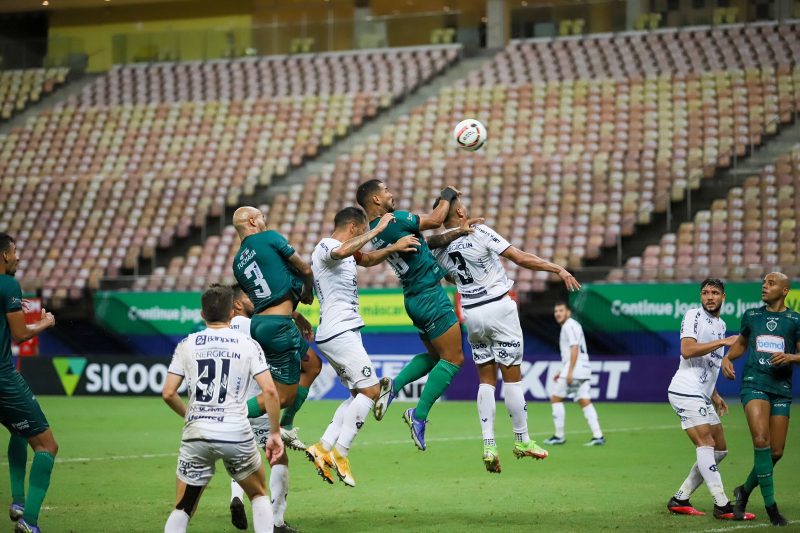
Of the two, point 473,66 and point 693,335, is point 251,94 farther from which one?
point 693,335

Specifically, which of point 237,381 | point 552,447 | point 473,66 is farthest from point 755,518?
point 473,66

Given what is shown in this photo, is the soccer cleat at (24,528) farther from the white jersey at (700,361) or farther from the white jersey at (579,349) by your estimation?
the white jersey at (579,349)

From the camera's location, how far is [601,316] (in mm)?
22188

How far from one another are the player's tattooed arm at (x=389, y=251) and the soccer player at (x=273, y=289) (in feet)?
2.04

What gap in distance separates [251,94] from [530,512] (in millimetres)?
26178

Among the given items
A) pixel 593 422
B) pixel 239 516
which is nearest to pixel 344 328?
pixel 239 516

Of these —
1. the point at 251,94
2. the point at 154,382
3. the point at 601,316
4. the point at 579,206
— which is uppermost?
the point at 251,94

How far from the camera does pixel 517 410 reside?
1090 centimetres

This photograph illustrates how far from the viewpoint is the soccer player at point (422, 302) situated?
10.5 metres

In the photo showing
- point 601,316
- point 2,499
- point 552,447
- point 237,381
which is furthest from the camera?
point 601,316

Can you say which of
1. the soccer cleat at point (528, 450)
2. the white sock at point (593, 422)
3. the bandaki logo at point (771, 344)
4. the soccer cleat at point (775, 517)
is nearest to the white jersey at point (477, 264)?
the soccer cleat at point (528, 450)

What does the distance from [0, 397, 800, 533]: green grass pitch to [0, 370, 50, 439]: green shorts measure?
0.92 m

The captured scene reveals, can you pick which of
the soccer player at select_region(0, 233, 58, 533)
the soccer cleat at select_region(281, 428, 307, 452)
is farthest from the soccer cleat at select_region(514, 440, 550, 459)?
the soccer player at select_region(0, 233, 58, 533)

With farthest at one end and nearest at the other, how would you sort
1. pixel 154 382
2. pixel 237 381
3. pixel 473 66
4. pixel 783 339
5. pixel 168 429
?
pixel 473 66 → pixel 154 382 → pixel 168 429 → pixel 783 339 → pixel 237 381
